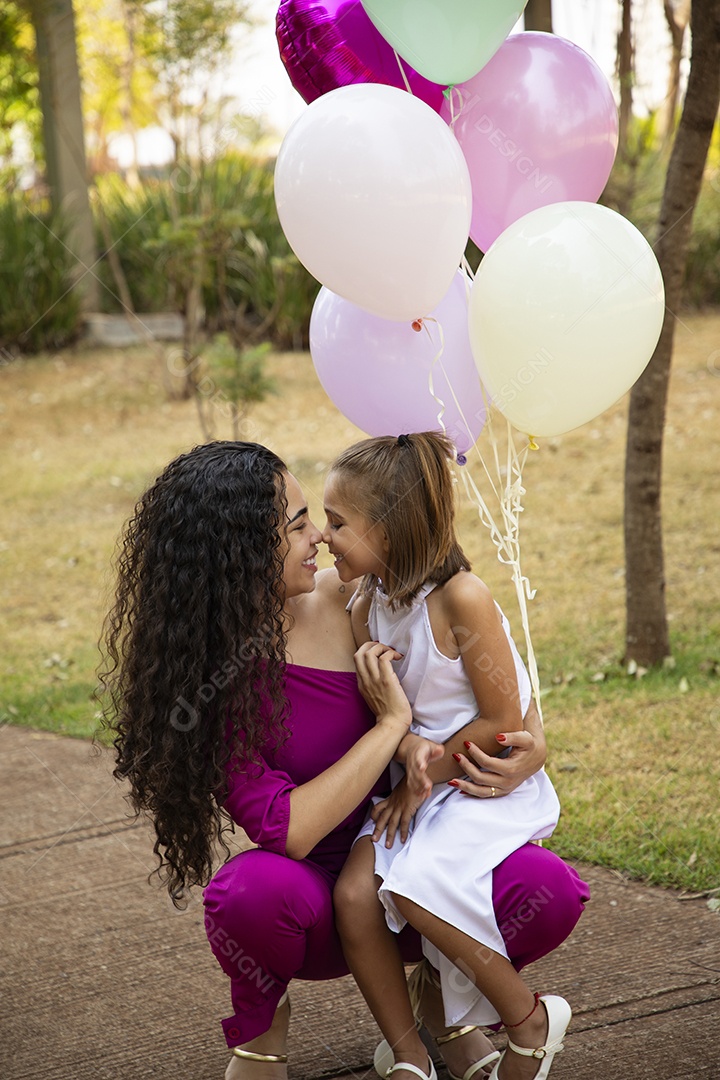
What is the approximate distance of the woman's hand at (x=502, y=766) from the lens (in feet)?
6.63

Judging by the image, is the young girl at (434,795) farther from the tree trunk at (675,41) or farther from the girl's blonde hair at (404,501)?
the tree trunk at (675,41)

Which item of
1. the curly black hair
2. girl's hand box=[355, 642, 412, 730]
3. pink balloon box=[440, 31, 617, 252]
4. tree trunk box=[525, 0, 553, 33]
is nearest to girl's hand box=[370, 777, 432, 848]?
girl's hand box=[355, 642, 412, 730]

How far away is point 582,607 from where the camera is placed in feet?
17.0

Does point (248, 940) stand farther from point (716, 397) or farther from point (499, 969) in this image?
point (716, 397)

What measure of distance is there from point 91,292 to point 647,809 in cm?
968

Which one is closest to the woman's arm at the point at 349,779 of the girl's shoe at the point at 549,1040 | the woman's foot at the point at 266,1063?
the woman's foot at the point at 266,1063

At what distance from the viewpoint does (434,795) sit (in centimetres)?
208

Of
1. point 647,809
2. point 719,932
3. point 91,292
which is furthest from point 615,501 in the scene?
point 91,292

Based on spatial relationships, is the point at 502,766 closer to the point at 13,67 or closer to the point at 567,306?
the point at 567,306

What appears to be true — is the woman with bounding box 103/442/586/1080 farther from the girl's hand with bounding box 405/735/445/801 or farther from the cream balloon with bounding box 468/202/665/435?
the cream balloon with bounding box 468/202/665/435

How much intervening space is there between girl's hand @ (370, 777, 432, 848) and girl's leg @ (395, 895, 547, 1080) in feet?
0.45

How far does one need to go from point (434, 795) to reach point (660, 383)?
2439mm

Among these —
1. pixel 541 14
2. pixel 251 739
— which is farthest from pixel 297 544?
pixel 541 14

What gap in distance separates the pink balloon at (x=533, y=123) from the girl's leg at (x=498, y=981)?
140 cm
